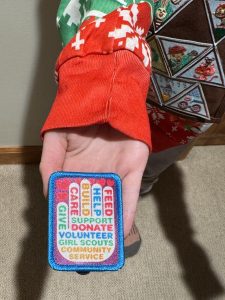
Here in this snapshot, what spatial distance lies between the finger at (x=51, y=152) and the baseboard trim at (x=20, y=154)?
576 mm

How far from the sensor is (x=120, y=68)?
0.51 m

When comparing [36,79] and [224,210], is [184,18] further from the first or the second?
[224,210]

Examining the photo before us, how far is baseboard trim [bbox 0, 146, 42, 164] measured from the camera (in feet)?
3.62

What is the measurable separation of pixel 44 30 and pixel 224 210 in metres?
0.70

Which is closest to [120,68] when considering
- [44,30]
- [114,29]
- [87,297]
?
[114,29]

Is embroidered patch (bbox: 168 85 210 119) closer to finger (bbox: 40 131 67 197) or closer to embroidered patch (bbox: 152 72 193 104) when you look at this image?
embroidered patch (bbox: 152 72 193 104)

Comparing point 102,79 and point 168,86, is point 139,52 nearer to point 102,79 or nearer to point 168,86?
point 102,79

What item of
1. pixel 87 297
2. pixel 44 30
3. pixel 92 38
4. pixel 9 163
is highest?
pixel 92 38

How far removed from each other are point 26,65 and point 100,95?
1.34 feet

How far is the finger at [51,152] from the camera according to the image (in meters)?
0.53

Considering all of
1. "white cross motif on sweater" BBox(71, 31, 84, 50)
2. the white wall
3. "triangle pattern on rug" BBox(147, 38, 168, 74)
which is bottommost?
the white wall

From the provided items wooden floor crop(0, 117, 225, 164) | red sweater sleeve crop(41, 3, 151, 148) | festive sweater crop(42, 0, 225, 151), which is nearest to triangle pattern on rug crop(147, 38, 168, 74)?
festive sweater crop(42, 0, 225, 151)

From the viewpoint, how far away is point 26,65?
0.86 m

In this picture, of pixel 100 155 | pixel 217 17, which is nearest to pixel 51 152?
pixel 100 155
